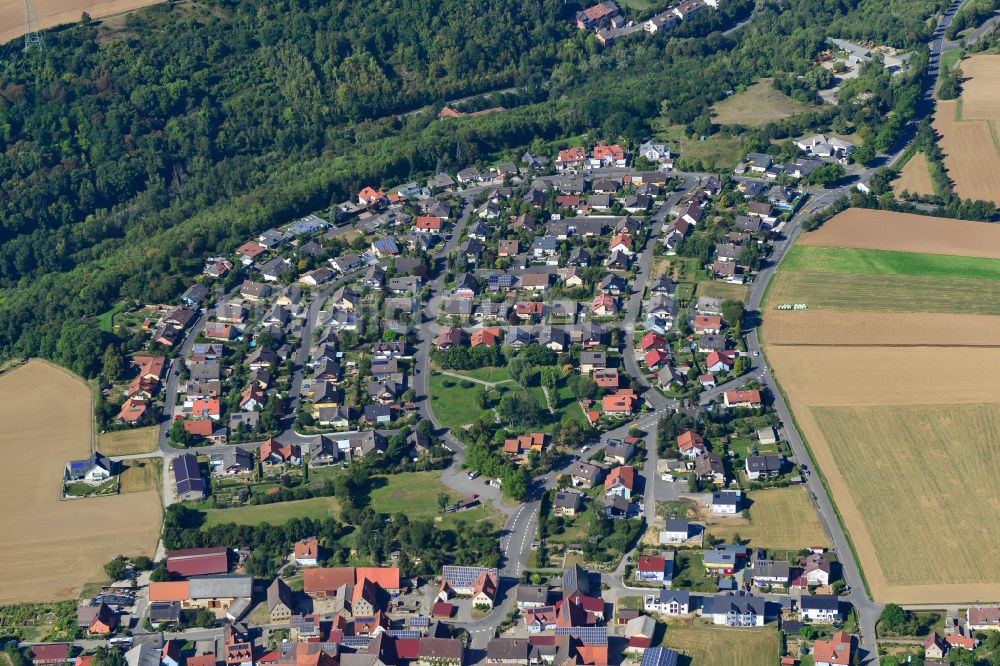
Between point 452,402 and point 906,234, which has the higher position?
point 452,402

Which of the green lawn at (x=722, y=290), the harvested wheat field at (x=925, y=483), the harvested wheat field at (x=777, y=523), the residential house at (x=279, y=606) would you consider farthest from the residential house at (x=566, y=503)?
the green lawn at (x=722, y=290)

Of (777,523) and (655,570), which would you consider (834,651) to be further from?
(777,523)

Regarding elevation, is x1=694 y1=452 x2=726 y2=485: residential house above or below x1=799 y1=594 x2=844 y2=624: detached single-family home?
above

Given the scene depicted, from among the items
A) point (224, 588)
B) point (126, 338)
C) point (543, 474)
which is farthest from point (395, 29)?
point (224, 588)

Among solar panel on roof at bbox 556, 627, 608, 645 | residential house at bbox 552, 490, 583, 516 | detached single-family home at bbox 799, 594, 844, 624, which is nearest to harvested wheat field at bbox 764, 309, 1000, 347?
residential house at bbox 552, 490, 583, 516

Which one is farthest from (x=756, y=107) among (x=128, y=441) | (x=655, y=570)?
(x=128, y=441)

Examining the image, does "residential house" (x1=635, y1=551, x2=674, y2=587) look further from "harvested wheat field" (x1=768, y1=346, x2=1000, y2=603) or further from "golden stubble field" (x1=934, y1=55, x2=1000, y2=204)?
"golden stubble field" (x1=934, y1=55, x2=1000, y2=204)
